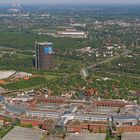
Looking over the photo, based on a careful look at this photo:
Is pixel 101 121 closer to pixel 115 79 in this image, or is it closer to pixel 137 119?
pixel 137 119

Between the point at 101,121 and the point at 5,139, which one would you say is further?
the point at 101,121

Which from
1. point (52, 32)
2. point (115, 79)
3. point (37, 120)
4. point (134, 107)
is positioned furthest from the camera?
point (52, 32)

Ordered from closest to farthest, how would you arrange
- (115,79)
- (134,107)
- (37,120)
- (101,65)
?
(37,120)
(134,107)
(115,79)
(101,65)

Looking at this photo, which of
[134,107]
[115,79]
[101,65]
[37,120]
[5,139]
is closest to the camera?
[5,139]

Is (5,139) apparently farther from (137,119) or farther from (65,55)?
(65,55)

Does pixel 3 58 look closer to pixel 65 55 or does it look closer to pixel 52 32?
pixel 65 55

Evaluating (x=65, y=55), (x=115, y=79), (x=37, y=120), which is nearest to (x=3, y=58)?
(x=65, y=55)

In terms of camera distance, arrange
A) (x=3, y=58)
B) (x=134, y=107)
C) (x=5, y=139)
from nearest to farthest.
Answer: (x=5, y=139) < (x=134, y=107) < (x=3, y=58)

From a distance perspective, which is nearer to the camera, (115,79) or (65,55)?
(115,79)

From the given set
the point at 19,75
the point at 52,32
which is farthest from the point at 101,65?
the point at 52,32
